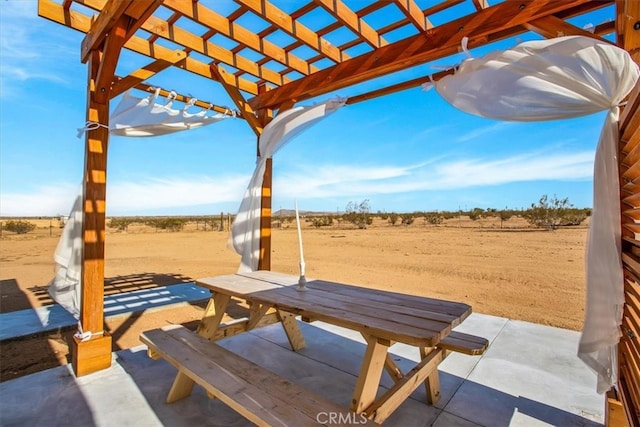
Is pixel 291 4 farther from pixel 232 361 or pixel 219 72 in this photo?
pixel 232 361

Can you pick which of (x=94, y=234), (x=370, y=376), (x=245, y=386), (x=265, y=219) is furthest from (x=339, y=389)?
(x=94, y=234)

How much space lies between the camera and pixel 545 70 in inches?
65.1

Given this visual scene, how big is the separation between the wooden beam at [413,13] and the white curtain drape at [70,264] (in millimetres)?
2806

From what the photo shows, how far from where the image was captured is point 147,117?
3.00 meters

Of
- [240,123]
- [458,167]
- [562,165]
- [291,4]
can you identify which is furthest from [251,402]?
[458,167]

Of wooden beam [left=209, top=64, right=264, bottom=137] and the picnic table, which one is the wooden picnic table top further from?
wooden beam [left=209, top=64, right=264, bottom=137]

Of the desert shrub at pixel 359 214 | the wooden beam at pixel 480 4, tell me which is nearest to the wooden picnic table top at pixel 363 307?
the wooden beam at pixel 480 4

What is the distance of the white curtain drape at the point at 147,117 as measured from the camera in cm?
291

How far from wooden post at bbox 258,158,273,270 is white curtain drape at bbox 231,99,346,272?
124mm

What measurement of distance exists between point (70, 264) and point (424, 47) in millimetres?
3317

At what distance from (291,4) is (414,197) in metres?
28.6

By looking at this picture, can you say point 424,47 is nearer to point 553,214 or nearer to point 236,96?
point 236,96

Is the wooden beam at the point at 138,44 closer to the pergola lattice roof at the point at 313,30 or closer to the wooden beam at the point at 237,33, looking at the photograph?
the pergola lattice roof at the point at 313,30

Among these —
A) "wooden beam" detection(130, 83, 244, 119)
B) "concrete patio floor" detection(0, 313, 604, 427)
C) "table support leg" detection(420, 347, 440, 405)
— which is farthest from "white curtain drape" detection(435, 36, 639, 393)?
"wooden beam" detection(130, 83, 244, 119)
